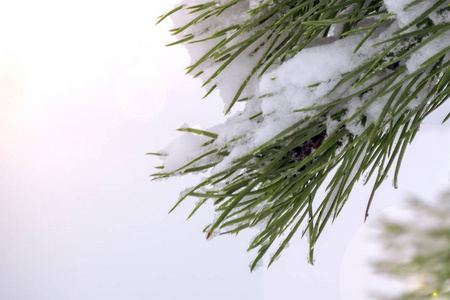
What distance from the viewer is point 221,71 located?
34 cm

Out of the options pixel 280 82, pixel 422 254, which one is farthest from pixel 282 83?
pixel 422 254

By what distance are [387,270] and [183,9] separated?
51 centimetres

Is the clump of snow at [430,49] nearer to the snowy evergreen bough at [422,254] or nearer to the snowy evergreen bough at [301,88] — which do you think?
the snowy evergreen bough at [301,88]

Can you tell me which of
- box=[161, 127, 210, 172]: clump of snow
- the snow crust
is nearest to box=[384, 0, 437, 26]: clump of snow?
A: the snow crust

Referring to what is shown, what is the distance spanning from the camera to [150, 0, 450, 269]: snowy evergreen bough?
0.91 feet

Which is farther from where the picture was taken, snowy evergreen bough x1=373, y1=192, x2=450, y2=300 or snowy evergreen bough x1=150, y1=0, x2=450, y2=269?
snowy evergreen bough x1=373, y1=192, x2=450, y2=300

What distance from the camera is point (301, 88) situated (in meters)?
0.28

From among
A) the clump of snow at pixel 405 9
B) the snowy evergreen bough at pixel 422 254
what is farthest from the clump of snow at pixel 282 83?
the snowy evergreen bough at pixel 422 254

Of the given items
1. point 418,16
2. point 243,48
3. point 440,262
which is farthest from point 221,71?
point 440,262

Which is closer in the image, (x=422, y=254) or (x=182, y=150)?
(x=182, y=150)

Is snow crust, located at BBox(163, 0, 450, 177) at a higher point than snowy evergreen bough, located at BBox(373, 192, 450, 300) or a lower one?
higher

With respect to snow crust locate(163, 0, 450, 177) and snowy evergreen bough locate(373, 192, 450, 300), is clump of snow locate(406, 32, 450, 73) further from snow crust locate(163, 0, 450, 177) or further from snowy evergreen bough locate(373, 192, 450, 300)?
snowy evergreen bough locate(373, 192, 450, 300)

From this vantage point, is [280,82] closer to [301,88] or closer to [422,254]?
[301,88]

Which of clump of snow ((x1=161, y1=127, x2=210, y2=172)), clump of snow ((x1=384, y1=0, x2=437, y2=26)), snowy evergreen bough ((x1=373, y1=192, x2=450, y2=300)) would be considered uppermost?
clump of snow ((x1=384, y1=0, x2=437, y2=26))
